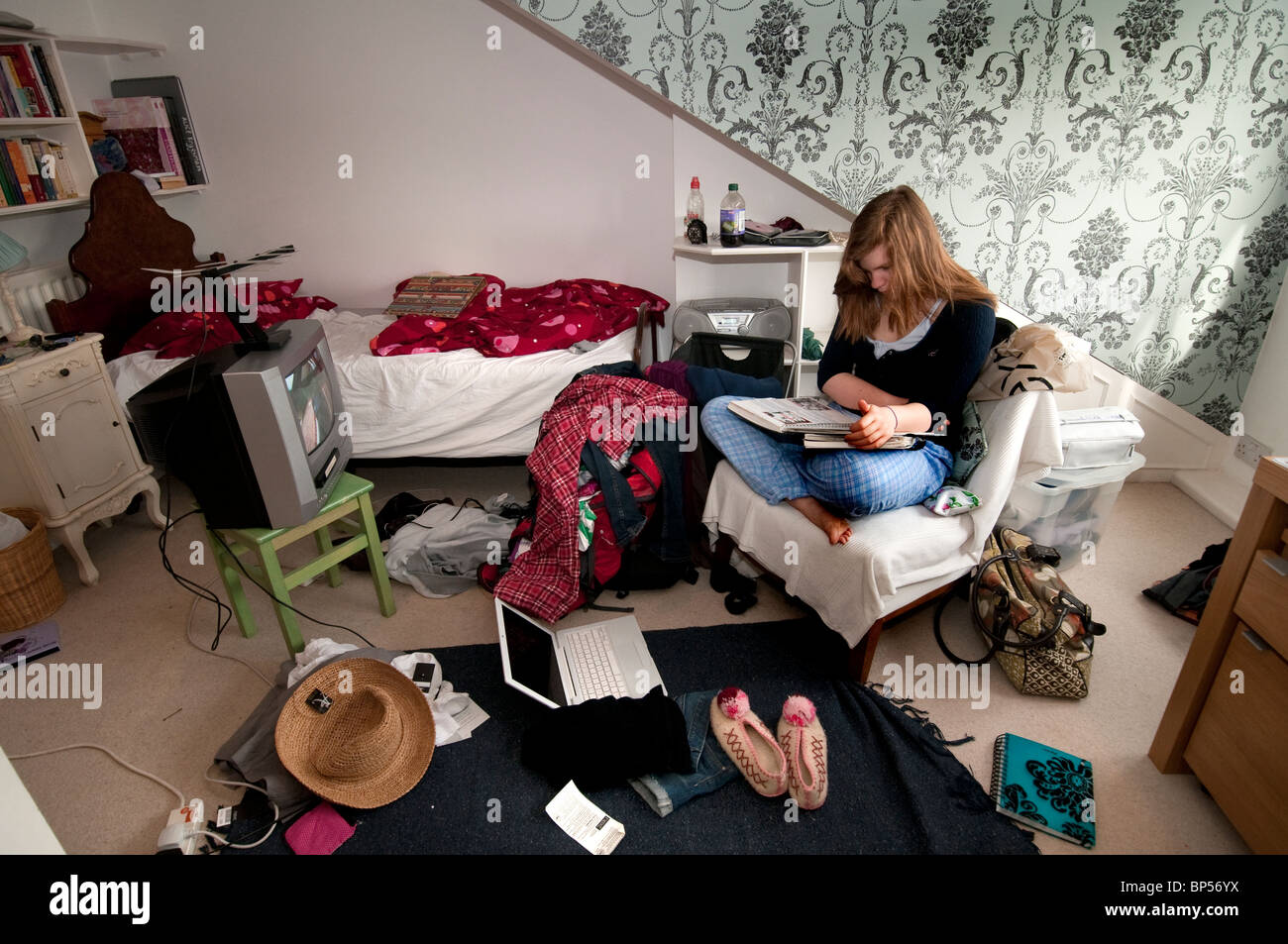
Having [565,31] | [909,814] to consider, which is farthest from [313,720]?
[565,31]

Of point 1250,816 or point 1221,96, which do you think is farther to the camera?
point 1221,96

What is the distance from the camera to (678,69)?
2.18 meters

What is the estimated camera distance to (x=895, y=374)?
1896 millimetres

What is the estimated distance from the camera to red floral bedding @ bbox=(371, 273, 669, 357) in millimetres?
2619

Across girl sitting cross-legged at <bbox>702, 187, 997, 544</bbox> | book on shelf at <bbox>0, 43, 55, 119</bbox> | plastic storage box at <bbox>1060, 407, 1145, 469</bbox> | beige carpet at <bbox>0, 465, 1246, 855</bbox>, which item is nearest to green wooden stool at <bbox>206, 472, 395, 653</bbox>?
beige carpet at <bbox>0, 465, 1246, 855</bbox>

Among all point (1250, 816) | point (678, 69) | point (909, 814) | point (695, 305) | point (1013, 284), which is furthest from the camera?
point (695, 305)

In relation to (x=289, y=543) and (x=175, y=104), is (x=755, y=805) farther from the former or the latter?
(x=175, y=104)

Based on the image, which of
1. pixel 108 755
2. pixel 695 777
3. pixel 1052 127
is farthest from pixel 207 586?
pixel 1052 127

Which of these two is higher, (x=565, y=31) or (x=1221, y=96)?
(x=565, y=31)

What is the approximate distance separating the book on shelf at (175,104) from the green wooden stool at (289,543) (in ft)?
7.44

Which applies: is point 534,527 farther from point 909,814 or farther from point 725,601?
point 909,814

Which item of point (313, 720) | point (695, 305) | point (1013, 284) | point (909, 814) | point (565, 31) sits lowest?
point (909, 814)

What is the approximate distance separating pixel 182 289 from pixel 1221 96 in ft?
12.4

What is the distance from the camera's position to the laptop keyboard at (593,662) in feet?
5.74
